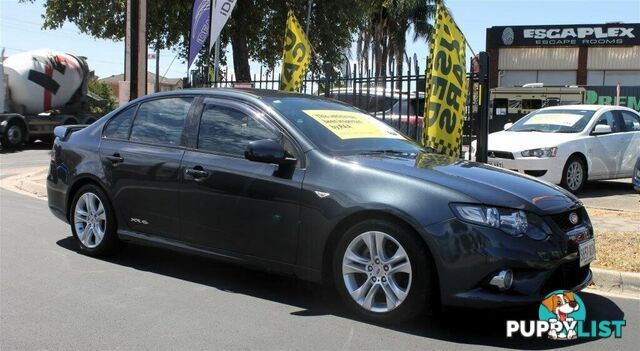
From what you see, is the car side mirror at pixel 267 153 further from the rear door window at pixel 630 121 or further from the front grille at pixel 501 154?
the rear door window at pixel 630 121

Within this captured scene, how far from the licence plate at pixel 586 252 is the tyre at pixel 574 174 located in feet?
20.4

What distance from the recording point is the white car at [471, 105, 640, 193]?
10109 mm

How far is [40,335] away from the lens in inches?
158

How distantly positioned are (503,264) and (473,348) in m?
0.56

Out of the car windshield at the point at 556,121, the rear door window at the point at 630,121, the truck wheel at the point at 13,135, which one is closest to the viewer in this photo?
the car windshield at the point at 556,121

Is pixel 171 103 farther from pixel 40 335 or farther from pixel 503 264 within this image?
pixel 503 264

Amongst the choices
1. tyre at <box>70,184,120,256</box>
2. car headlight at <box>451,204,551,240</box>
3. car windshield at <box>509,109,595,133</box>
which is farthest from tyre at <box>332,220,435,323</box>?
car windshield at <box>509,109,595,133</box>

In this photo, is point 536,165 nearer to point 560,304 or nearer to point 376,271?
point 560,304

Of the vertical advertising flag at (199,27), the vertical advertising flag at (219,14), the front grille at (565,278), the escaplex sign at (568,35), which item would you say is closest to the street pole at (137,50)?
the vertical advertising flag at (199,27)

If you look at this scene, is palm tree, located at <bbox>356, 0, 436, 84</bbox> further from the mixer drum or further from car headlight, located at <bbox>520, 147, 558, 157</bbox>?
car headlight, located at <bbox>520, 147, 558, 157</bbox>

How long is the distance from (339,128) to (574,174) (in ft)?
22.5

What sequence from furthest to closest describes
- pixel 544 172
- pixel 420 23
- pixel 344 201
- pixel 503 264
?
1. pixel 420 23
2. pixel 544 172
3. pixel 344 201
4. pixel 503 264

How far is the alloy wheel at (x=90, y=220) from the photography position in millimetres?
5891

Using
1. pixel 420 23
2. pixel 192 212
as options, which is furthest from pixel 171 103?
pixel 420 23
